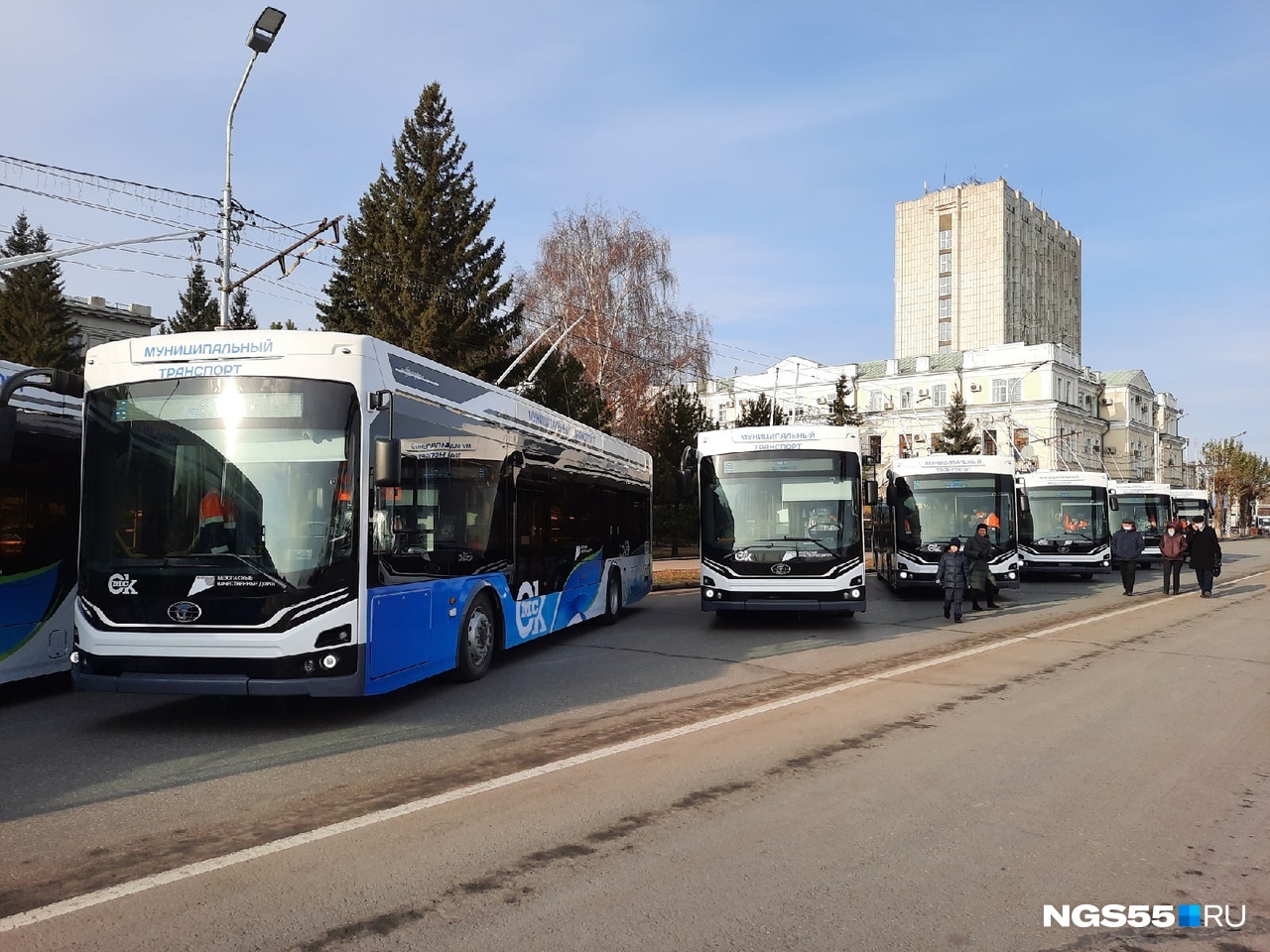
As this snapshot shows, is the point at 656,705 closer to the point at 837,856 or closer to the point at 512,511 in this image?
the point at 512,511

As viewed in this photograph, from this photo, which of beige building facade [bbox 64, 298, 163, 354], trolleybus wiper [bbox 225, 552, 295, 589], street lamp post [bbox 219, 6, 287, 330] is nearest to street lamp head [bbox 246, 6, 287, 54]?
street lamp post [bbox 219, 6, 287, 330]

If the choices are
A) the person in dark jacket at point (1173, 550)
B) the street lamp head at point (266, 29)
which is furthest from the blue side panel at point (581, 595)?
the person in dark jacket at point (1173, 550)

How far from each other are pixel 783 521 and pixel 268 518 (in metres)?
9.17

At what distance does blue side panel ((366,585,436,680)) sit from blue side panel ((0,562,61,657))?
366cm

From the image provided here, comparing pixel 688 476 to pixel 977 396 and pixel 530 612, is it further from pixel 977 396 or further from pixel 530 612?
pixel 977 396

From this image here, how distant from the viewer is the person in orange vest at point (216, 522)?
7.61 m

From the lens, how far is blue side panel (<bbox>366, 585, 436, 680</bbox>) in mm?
7941

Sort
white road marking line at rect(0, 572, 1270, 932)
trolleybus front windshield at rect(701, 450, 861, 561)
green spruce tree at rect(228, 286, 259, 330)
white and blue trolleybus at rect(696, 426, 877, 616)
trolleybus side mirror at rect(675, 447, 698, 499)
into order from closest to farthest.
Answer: white road marking line at rect(0, 572, 1270, 932), white and blue trolleybus at rect(696, 426, 877, 616), trolleybus front windshield at rect(701, 450, 861, 561), trolleybus side mirror at rect(675, 447, 698, 499), green spruce tree at rect(228, 286, 259, 330)

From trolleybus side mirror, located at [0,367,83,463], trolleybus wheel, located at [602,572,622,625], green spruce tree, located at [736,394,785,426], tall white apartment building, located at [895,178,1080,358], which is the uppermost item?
tall white apartment building, located at [895,178,1080,358]

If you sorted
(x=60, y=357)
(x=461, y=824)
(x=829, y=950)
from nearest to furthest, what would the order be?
1. (x=829, y=950)
2. (x=461, y=824)
3. (x=60, y=357)

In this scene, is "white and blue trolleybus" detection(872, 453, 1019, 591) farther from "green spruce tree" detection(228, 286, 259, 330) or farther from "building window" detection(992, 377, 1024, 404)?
"building window" detection(992, 377, 1024, 404)

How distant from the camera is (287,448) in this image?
7688 mm

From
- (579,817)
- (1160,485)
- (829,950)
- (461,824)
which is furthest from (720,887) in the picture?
(1160,485)

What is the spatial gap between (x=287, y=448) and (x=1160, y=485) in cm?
4060
